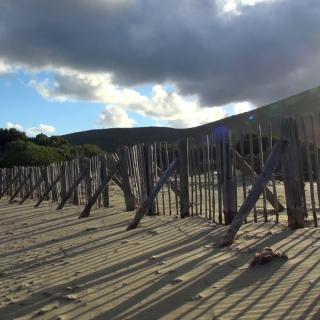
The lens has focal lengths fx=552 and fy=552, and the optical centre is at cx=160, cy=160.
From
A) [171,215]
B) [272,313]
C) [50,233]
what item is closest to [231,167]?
[171,215]

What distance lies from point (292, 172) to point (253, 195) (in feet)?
2.38

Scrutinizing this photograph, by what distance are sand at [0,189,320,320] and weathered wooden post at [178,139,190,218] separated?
1.30 m

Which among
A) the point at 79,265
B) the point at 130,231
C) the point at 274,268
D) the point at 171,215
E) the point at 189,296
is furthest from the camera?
the point at 171,215

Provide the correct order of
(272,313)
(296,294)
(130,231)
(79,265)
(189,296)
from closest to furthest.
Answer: (272,313) < (296,294) < (189,296) < (79,265) < (130,231)

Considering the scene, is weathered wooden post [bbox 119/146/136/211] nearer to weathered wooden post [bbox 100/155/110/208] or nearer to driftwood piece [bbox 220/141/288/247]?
weathered wooden post [bbox 100/155/110/208]

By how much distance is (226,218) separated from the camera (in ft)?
28.2

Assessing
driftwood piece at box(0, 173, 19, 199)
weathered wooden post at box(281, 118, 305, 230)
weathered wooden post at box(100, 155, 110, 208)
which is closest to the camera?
weathered wooden post at box(281, 118, 305, 230)

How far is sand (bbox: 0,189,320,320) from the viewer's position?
4.41 metres

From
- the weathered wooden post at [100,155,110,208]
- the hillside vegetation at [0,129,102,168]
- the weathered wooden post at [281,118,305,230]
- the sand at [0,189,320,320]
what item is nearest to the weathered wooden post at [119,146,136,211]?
the weathered wooden post at [100,155,110,208]

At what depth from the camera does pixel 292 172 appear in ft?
24.2

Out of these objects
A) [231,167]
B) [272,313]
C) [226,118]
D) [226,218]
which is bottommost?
[272,313]

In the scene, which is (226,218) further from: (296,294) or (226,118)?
(226,118)

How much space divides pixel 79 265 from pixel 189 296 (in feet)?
7.56

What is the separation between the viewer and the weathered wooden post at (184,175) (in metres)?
10.3
